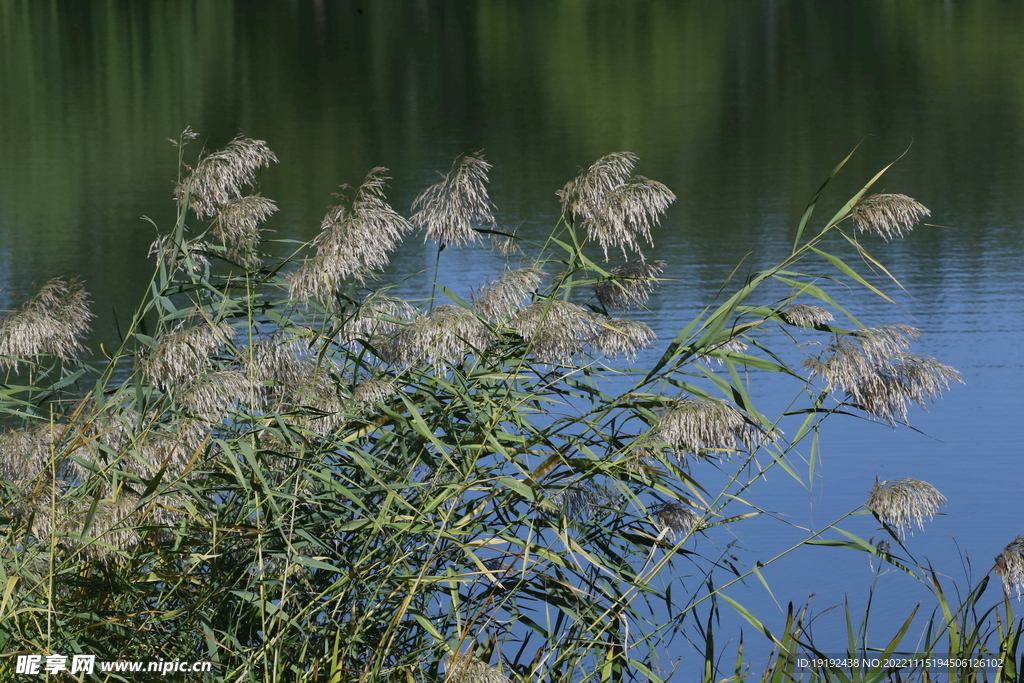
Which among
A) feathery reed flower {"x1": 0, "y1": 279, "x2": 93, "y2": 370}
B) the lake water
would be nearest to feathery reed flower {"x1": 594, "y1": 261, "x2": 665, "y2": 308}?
the lake water

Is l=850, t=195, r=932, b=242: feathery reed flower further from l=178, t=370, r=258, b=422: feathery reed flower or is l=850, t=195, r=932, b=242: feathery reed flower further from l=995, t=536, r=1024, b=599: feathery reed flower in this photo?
l=178, t=370, r=258, b=422: feathery reed flower

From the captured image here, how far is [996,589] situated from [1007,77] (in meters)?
11.5

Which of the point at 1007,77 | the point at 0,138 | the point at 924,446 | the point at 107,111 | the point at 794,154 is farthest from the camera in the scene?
the point at 1007,77

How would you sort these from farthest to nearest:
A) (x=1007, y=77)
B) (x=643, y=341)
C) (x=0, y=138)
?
(x=1007, y=77), (x=0, y=138), (x=643, y=341)

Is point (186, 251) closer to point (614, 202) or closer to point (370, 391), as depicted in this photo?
point (370, 391)

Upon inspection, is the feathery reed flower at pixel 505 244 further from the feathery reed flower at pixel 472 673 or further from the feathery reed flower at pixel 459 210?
the feathery reed flower at pixel 472 673

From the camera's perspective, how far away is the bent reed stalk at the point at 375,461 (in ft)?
4.65

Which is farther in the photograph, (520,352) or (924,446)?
(924,446)

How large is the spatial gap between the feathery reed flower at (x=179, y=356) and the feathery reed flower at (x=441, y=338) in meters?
0.23

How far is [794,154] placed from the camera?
932cm

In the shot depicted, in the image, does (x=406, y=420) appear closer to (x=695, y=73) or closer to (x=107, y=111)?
(x=107, y=111)

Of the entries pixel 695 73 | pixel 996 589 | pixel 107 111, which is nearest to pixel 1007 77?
pixel 695 73

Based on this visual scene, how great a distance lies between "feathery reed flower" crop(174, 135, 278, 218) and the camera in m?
1.71

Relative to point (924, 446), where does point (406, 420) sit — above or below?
above
